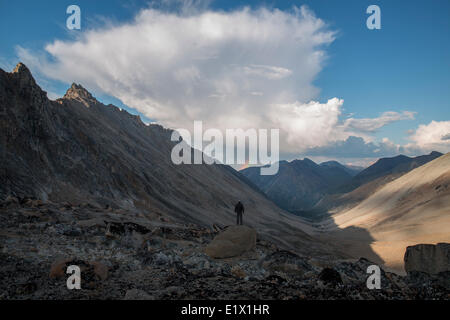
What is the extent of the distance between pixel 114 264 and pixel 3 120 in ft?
98.2

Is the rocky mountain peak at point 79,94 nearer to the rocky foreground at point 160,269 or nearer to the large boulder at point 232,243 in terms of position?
the rocky foreground at point 160,269

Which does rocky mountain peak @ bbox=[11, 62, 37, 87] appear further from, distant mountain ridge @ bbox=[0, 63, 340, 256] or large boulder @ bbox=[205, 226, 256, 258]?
large boulder @ bbox=[205, 226, 256, 258]

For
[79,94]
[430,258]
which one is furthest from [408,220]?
[79,94]

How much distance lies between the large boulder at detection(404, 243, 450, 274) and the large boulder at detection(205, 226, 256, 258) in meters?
5.73

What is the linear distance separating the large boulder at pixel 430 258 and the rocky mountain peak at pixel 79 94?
83674mm

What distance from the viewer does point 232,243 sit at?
9.84m

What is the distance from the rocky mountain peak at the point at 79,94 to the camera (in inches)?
3062

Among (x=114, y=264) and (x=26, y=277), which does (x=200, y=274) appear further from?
(x=26, y=277)

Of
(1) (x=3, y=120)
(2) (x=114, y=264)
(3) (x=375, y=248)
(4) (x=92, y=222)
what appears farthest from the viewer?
(3) (x=375, y=248)

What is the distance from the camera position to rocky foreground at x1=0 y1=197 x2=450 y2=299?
599 centimetres

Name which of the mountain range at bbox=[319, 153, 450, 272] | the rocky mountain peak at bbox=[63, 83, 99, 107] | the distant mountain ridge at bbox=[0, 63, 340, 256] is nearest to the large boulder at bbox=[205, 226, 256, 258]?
the distant mountain ridge at bbox=[0, 63, 340, 256]

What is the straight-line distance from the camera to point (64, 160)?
34219 millimetres

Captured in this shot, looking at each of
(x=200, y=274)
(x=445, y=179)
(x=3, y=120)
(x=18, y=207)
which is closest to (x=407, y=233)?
(x=445, y=179)

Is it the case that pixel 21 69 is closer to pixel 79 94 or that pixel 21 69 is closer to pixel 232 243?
pixel 232 243
